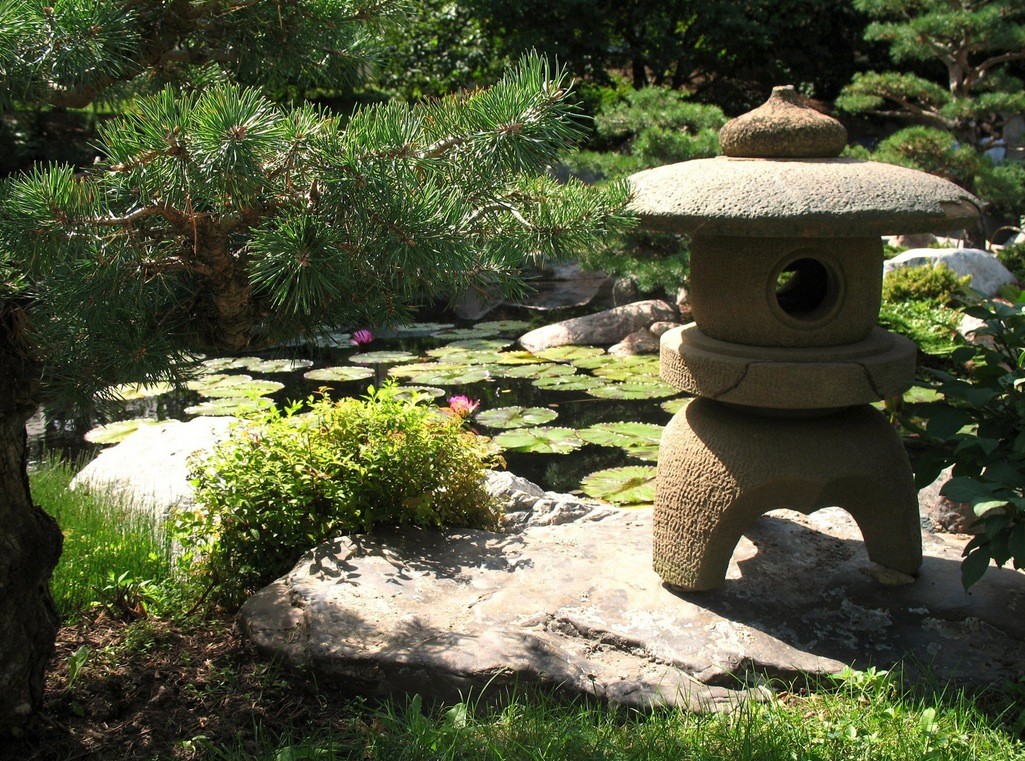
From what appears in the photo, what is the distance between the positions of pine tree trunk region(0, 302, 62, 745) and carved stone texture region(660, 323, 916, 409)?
1.93m

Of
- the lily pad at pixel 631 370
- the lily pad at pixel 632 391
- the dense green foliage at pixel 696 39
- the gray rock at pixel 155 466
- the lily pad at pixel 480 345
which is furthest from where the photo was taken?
the dense green foliage at pixel 696 39

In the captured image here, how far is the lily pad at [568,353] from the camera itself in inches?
304

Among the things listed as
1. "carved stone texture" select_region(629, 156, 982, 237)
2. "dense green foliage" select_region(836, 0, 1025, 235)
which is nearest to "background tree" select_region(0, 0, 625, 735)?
"carved stone texture" select_region(629, 156, 982, 237)

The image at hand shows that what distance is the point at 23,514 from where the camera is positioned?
243 cm

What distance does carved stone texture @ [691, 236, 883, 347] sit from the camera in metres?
3.02

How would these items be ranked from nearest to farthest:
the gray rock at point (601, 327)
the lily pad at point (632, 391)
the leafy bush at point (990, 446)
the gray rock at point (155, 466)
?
the leafy bush at point (990, 446) → the gray rock at point (155, 466) → the lily pad at point (632, 391) → the gray rock at point (601, 327)

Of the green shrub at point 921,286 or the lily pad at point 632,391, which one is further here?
the green shrub at point 921,286

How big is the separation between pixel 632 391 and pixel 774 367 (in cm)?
371

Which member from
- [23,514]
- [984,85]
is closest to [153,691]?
[23,514]

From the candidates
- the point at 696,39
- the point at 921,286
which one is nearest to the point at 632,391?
the point at 921,286

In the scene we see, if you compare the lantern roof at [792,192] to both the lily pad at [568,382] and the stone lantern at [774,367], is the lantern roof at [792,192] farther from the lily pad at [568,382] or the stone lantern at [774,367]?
the lily pad at [568,382]

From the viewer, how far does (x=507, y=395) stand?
22.4 ft

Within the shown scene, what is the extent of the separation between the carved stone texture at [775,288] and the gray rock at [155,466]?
209 centimetres

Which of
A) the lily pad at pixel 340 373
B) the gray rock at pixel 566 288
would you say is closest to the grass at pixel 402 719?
the lily pad at pixel 340 373
